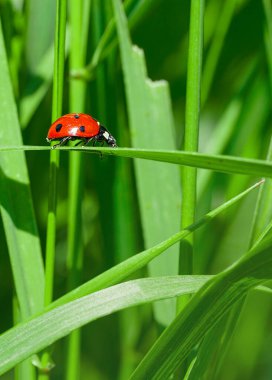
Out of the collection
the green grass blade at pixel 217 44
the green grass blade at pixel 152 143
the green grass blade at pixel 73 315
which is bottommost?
the green grass blade at pixel 73 315

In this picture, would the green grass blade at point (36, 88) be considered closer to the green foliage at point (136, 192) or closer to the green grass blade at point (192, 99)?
the green foliage at point (136, 192)

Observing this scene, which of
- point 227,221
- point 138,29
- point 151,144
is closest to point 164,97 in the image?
point 151,144

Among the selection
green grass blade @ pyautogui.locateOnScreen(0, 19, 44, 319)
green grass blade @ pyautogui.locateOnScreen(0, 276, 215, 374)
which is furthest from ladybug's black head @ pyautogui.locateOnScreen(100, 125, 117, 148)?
green grass blade @ pyautogui.locateOnScreen(0, 276, 215, 374)

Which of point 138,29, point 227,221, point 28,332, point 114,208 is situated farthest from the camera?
point 227,221

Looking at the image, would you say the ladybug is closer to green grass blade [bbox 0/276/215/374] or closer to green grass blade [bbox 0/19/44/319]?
green grass blade [bbox 0/19/44/319]

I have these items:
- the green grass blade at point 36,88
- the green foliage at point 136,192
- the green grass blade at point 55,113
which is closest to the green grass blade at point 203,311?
the green foliage at point 136,192

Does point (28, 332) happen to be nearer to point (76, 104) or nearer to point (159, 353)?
point (159, 353)
